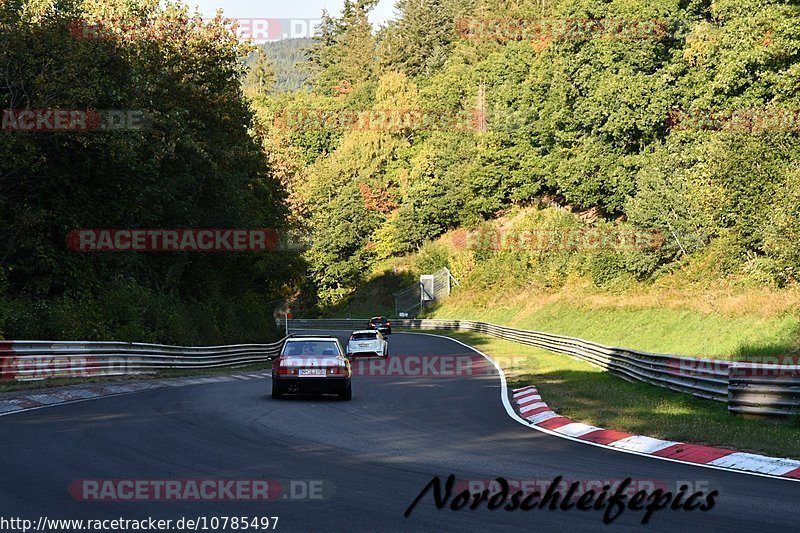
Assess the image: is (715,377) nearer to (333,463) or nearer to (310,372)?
(310,372)

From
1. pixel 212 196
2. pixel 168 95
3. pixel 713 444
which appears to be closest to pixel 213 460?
pixel 713 444

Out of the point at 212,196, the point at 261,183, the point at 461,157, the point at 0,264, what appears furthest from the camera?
the point at 461,157

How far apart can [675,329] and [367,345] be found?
13.3 m

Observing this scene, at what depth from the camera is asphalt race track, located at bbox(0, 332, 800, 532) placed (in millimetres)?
7328

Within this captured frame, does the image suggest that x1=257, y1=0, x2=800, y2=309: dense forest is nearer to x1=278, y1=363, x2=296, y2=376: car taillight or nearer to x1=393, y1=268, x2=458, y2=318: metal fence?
x1=393, y1=268, x2=458, y2=318: metal fence

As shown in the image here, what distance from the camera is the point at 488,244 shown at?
76438 mm

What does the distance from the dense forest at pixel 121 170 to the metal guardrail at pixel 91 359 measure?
1.22m

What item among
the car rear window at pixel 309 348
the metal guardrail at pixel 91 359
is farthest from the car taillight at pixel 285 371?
the metal guardrail at pixel 91 359

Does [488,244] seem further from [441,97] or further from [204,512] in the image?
[204,512]

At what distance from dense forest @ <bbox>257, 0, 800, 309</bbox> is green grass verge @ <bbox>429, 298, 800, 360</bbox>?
3217mm

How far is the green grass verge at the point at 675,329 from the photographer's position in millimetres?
26938

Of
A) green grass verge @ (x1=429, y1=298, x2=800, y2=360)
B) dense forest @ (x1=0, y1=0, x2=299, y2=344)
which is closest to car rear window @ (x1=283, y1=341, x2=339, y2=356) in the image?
dense forest @ (x1=0, y1=0, x2=299, y2=344)

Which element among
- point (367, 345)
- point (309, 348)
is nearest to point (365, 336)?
point (367, 345)

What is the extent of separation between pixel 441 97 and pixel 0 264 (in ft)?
253
